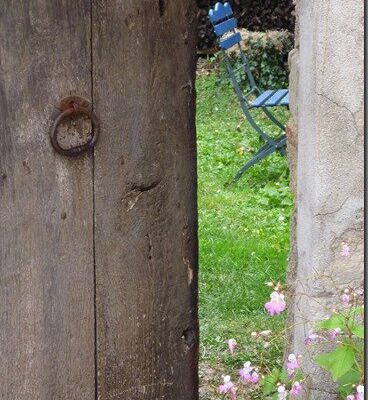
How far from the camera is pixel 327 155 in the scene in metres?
3.19

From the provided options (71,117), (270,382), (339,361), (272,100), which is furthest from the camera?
(272,100)

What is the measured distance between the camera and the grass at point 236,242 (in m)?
4.49

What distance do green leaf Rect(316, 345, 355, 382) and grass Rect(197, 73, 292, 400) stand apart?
28.7 inches

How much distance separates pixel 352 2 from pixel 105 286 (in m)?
1.90

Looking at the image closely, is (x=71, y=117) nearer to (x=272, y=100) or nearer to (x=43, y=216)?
(x=43, y=216)

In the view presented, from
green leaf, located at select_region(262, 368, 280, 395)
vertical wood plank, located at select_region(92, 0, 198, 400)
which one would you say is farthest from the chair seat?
vertical wood plank, located at select_region(92, 0, 198, 400)

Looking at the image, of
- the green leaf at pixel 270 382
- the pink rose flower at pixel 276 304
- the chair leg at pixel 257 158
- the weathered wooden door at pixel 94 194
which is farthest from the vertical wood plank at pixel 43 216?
the chair leg at pixel 257 158

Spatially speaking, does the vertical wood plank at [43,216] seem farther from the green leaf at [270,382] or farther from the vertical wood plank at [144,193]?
the green leaf at [270,382]

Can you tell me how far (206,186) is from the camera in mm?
7832

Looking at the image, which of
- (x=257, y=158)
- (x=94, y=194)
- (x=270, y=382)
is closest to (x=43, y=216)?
(x=94, y=194)

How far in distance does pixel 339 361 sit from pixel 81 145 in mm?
1695

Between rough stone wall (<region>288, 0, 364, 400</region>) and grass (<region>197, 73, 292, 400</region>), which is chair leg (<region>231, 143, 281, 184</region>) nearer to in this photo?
grass (<region>197, 73, 292, 400</region>)

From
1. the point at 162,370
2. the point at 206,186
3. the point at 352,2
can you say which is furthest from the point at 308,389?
the point at 206,186

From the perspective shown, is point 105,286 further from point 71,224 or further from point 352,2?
point 352,2
